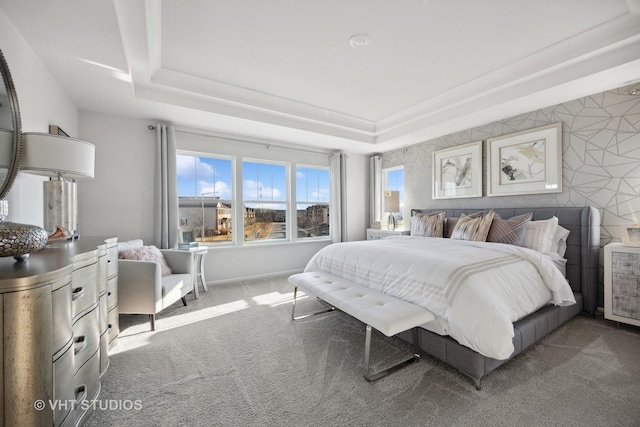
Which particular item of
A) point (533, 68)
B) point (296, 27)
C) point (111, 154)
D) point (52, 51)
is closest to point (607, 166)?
point (533, 68)

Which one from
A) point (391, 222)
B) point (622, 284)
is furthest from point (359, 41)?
point (391, 222)

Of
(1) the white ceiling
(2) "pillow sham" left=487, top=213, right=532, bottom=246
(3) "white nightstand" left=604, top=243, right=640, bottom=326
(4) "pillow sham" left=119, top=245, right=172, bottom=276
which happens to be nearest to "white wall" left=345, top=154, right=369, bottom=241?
(1) the white ceiling

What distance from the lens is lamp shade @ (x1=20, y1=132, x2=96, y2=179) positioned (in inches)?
64.5

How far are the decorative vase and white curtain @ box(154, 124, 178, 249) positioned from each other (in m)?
2.62

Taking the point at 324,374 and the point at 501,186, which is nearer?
the point at 324,374

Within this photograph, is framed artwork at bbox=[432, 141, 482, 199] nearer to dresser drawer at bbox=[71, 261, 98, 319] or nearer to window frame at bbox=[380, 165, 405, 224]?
window frame at bbox=[380, 165, 405, 224]

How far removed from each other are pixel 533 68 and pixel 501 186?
1558 millimetres

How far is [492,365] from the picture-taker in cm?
180

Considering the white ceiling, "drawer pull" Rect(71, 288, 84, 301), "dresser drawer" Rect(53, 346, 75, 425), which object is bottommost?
"dresser drawer" Rect(53, 346, 75, 425)

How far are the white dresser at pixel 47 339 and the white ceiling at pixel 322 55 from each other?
66.0 inches

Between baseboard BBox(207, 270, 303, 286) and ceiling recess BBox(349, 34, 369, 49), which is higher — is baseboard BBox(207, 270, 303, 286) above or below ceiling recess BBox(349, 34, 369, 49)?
below

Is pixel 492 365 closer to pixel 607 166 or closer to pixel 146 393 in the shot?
pixel 146 393

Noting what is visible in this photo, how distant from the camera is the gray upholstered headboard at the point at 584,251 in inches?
114

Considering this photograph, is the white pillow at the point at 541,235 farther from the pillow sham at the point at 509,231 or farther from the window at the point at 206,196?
the window at the point at 206,196
